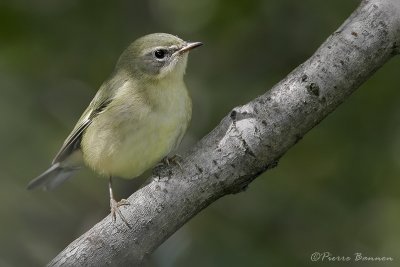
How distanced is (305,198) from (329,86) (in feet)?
6.25

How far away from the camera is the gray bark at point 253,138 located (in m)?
3.46

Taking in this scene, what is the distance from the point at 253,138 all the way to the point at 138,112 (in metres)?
1.32

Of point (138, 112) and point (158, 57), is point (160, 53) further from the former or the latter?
point (138, 112)

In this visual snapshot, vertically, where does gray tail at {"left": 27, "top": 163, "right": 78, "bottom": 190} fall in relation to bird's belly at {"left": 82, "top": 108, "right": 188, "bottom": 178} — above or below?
above

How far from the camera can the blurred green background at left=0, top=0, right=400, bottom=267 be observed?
492cm

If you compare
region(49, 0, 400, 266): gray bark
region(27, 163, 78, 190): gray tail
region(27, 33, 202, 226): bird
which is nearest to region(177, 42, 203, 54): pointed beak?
region(27, 33, 202, 226): bird

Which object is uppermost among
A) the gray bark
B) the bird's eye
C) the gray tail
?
the bird's eye

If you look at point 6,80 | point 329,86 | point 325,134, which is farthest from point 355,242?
point 6,80

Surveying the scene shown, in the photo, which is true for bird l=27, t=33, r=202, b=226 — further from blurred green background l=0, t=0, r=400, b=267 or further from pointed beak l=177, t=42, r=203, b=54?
blurred green background l=0, t=0, r=400, b=267

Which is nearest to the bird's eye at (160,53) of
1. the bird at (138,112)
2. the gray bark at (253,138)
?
the bird at (138,112)

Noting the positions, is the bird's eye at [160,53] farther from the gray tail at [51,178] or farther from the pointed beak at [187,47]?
the gray tail at [51,178]

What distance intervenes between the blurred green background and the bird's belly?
825 mm

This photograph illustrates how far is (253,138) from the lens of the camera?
3502mm

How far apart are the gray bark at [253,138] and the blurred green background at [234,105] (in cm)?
114
